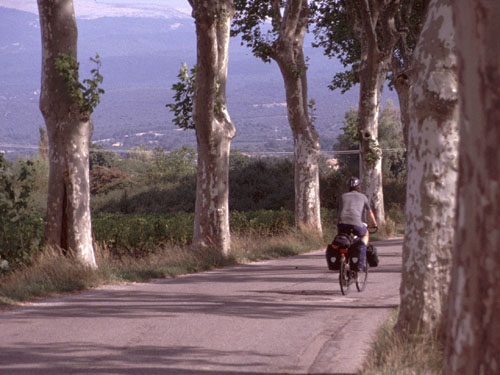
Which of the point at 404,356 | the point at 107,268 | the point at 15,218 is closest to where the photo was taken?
the point at 404,356

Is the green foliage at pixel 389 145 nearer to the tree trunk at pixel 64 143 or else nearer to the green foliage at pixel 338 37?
the green foliage at pixel 338 37

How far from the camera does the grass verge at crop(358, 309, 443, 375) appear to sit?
6.97 meters

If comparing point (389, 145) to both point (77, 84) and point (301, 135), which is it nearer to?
point (301, 135)

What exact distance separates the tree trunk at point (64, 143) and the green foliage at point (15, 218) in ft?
1.38

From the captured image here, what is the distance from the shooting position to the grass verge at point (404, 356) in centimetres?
697

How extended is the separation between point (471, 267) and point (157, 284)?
36.5 feet

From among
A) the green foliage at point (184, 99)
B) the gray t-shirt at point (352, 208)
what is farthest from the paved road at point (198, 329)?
the green foliage at point (184, 99)

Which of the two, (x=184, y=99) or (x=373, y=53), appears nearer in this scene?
(x=184, y=99)

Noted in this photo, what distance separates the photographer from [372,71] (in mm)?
27625

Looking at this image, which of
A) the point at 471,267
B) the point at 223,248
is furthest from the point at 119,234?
the point at 471,267

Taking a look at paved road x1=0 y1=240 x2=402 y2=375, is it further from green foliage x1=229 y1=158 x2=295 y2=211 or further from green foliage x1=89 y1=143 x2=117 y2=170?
green foliage x1=89 y1=143 x2=117 y2=170

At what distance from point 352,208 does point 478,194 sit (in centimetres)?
981

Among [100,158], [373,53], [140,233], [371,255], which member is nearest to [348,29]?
[373,53]

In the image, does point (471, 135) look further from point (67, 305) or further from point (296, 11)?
point (296, 11)
